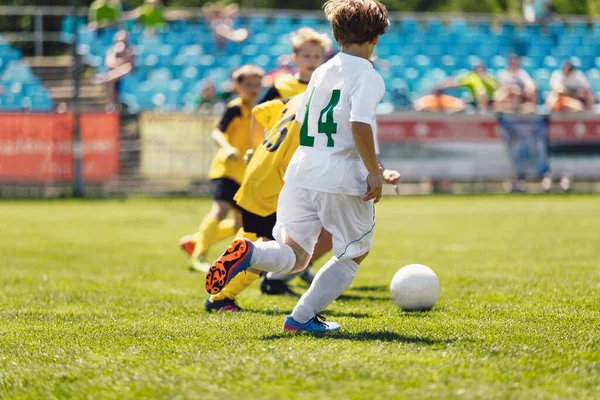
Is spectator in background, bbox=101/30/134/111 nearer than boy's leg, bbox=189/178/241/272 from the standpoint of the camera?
No

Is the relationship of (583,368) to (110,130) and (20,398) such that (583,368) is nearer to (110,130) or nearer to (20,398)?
(20,398)

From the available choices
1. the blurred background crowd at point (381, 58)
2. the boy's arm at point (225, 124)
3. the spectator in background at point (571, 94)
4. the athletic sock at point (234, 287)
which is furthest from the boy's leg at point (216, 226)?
the spectator in background at point (571, 94)

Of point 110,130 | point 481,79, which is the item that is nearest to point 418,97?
point 481,79

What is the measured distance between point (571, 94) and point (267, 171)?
58.4ft

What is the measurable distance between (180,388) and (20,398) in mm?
618

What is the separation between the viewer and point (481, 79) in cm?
2220

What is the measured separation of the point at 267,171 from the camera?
609 centimetres

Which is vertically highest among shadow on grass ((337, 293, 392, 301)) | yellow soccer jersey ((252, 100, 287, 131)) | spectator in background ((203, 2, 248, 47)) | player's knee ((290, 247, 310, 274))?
spectator in background ((203, 2, 248, 47))

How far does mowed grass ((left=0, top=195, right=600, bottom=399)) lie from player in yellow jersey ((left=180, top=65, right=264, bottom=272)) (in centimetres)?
41

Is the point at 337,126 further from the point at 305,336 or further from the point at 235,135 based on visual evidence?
the point at 235,135

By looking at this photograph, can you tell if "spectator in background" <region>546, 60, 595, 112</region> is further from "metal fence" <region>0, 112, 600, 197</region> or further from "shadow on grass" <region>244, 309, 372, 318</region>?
"shadow on grass" <region>244, 309, 372, 318</region>

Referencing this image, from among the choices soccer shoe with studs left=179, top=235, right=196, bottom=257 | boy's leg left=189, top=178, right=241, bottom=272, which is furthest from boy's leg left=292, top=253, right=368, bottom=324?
soccer shoe with studs left=179, top=235, right=196, bottom=257

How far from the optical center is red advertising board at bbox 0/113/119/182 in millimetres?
18984

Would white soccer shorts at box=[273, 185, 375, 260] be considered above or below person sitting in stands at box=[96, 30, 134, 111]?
below
